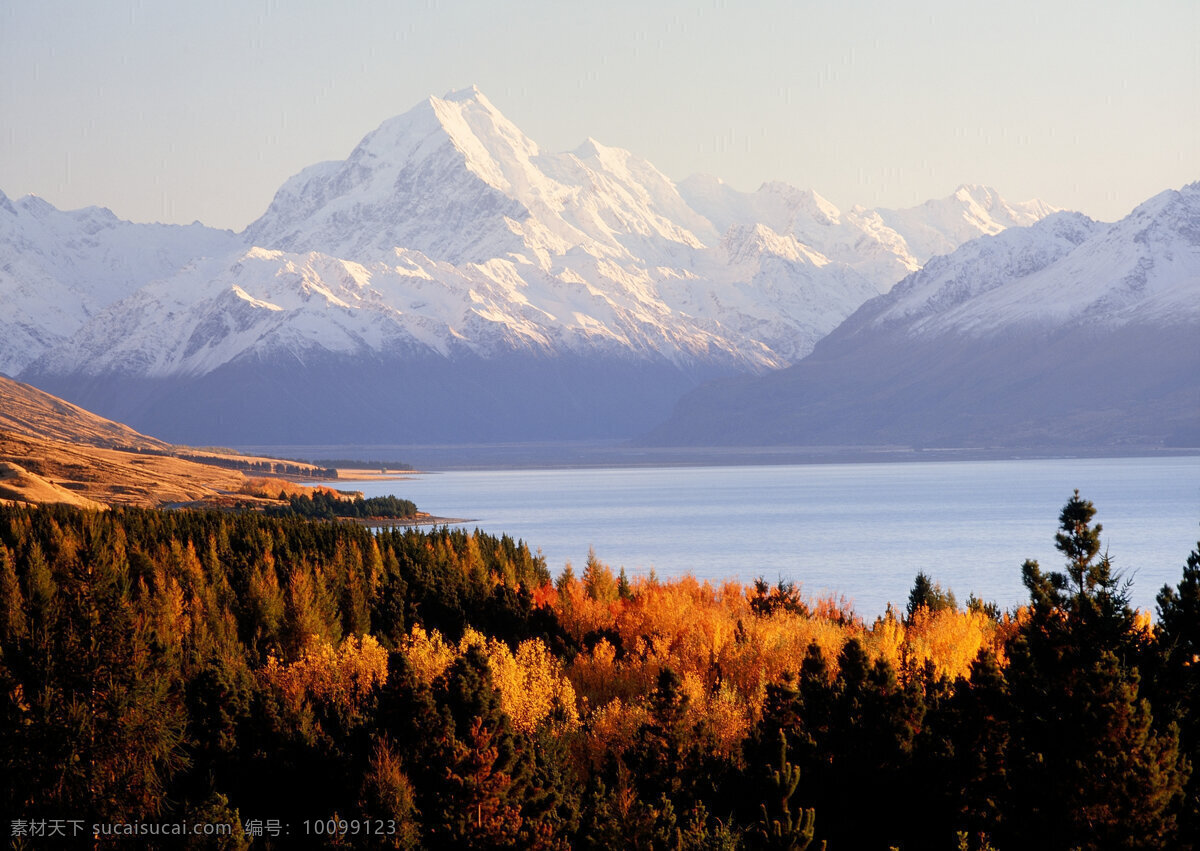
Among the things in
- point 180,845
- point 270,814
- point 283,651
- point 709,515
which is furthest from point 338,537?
point 709,515

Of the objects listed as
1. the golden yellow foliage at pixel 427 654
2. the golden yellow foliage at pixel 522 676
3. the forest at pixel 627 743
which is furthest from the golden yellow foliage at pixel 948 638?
the golden yellow foliage at pixel 427 654

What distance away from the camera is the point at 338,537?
8950 cm

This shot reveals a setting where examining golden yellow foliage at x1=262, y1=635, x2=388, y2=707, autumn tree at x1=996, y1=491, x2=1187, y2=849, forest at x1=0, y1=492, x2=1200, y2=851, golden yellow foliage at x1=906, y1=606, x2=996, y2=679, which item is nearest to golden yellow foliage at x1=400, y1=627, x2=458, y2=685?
forest at x1=0, y1=492, x2=1200, y2=851

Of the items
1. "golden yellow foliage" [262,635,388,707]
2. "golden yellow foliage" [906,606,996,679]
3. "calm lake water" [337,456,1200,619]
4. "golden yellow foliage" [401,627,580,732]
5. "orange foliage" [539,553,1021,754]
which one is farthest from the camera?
"calm lake water" [337,456,1200,619]

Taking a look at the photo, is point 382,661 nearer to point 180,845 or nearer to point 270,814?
point 270,814

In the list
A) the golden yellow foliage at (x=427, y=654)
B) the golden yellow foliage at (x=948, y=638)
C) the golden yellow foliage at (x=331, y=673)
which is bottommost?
the golden yellow foliage at (x=331, y=673)

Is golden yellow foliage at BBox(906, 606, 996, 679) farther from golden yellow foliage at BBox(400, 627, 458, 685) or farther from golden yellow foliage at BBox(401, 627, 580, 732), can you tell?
golden yellow foliage at BBox(400, 627, 458, 685)

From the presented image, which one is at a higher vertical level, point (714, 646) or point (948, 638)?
point (948, 638)

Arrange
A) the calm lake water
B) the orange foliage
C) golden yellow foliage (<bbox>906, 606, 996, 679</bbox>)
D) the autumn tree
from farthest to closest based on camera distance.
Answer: the calm lake water
golden yellow foliage (<bbox>906, 606, 996, 679</bbox>)
the orange foliage
the autumn tree

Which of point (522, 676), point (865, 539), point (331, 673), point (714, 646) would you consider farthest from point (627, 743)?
point (865, 539)

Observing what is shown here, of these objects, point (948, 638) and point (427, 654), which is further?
point (948, 638)

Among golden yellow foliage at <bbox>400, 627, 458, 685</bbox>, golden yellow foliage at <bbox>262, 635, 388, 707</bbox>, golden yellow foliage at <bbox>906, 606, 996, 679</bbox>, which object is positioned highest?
golden yellow foliage at <bbox>906, 606, 996, 679</bbox>

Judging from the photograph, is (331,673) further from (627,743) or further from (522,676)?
(627,743)

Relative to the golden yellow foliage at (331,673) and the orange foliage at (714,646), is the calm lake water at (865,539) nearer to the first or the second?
the orange foliage at (714,646)
